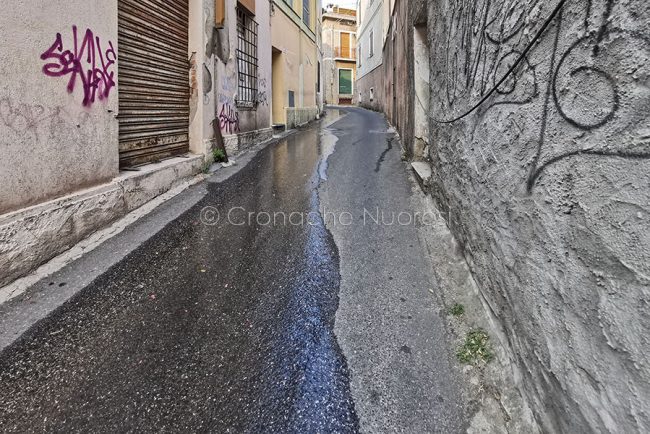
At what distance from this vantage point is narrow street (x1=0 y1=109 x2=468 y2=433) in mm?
1930

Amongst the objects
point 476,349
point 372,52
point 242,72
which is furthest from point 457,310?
point 372,52

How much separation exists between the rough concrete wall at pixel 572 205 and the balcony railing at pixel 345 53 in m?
36.4

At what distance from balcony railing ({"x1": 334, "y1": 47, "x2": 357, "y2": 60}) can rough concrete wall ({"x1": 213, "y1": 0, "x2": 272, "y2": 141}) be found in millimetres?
27895

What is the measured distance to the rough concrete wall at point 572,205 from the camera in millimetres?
1212

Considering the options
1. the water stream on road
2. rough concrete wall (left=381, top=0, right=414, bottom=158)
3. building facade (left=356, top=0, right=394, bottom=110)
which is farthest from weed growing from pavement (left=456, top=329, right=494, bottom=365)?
building facade (left=356, top=0, right=394, bottom=110)

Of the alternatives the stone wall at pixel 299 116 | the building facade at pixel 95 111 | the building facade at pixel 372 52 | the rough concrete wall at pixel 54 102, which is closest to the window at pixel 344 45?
the building facade at pixel 372 52

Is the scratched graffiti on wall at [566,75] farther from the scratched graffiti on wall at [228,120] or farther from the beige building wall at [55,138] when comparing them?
the scratched graffiti on wall at [228,120]

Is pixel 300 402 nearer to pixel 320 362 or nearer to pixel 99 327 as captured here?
pixel 320 362

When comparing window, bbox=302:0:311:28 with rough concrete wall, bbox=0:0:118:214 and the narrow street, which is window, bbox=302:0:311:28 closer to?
rough concrete wall, bbox=0:0:118:214

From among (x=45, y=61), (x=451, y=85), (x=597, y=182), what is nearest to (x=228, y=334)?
(x=597, y=182)

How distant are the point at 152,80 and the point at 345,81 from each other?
34446 millimetres

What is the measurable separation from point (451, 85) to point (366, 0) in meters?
25.6

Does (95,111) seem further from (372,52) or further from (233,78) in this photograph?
(372,52)

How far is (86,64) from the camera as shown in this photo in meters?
3.66
